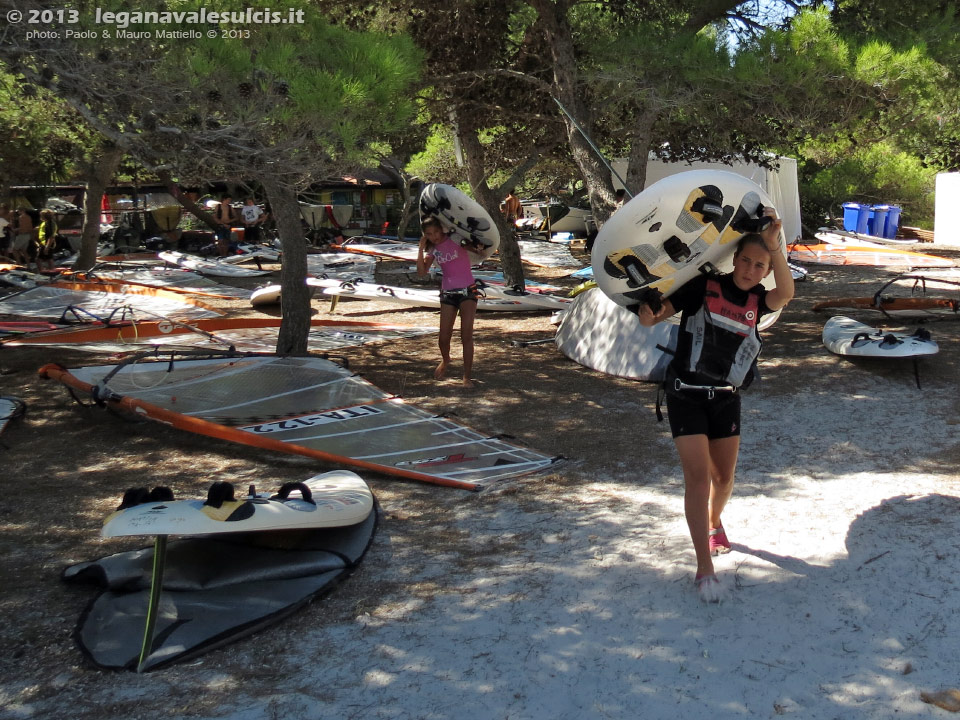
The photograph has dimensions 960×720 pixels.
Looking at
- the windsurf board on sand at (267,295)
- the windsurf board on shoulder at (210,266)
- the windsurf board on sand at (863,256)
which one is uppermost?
the windsurf board on sand at (863,256)

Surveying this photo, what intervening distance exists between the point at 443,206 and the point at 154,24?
2.64m

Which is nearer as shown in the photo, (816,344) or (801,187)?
(816,344)

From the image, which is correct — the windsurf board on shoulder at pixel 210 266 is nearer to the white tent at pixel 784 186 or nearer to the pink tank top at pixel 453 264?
the white tent at pixel 784 186

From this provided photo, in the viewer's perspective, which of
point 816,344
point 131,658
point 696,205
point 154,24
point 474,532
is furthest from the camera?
point 816,344

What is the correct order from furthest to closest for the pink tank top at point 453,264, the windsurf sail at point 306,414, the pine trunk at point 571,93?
the pine trunk at point 571,93
the pink tank top at point 453,264
the windsurf sail at point 306,414

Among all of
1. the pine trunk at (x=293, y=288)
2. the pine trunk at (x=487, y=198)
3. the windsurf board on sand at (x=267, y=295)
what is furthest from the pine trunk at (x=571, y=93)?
the windsurf board on sand at (x=267, y=295)

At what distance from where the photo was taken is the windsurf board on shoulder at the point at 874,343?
6676 millimetres

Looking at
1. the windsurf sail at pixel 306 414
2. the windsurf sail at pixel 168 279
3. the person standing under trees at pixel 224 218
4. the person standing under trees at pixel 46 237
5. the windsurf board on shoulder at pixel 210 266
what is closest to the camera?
the windsurf sail at pixel 306 414

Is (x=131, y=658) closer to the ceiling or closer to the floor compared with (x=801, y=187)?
closer to the floor

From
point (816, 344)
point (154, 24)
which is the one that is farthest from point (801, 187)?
point (154, 24)

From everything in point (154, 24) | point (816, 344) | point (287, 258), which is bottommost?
point (816, 344)

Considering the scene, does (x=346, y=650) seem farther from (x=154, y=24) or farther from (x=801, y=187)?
(x=801, y=187)

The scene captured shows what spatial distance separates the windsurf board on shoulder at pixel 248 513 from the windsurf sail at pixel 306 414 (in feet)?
2.91

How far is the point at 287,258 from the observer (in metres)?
7.47
